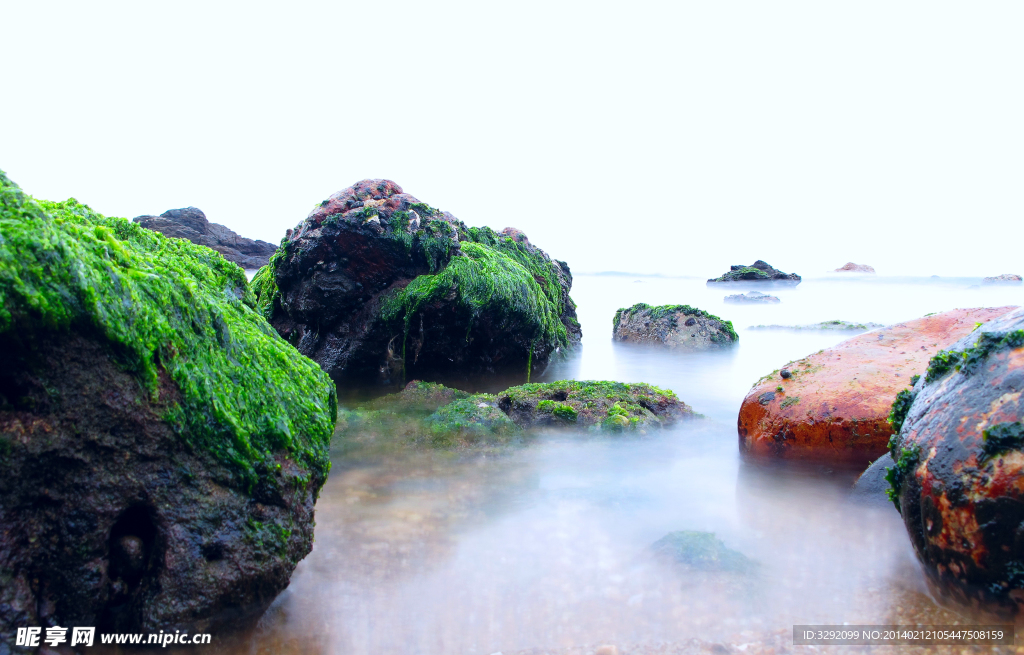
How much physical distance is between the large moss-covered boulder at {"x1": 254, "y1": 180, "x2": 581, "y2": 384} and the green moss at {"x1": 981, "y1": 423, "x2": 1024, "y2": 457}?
514 centimetres

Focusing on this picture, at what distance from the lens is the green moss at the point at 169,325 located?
1919 millimetres

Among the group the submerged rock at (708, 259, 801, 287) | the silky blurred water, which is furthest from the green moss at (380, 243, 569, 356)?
the submerged rock at (708, 259, 801, 287)

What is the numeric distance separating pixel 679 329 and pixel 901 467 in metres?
7.64

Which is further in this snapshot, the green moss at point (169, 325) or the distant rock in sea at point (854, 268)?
the distant rock in sea at point (854, 268)

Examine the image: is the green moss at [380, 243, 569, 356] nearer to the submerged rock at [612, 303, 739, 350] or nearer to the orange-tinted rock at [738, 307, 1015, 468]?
the orange-tinted rock at [738, 307, 1015, 468]

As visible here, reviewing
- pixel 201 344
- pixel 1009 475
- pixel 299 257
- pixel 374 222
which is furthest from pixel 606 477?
pixel 299 257

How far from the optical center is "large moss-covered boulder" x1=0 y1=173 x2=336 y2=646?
75.0 inches

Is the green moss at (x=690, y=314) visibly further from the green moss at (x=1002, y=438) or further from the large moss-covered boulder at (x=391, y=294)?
the green moss at (x=1002, y=438)

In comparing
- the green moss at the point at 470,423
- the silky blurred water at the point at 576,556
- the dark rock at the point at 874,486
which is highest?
the dark rock at the point at 874,486

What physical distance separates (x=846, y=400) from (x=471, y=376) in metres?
4.26

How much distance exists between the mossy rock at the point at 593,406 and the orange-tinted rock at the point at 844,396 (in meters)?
0.81

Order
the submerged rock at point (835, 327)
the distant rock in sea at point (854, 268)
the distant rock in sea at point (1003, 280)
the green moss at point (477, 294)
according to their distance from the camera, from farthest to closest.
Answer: the distant rock in sea at point (854, 268), the distant rock in sea at point (1003, 280), the submerged rock at point (835, 327), the green moss at point (477, 294)

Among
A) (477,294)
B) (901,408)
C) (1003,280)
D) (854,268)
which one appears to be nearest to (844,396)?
(901,408)

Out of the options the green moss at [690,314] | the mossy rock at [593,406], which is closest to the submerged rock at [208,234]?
the green moss at [690,314]
